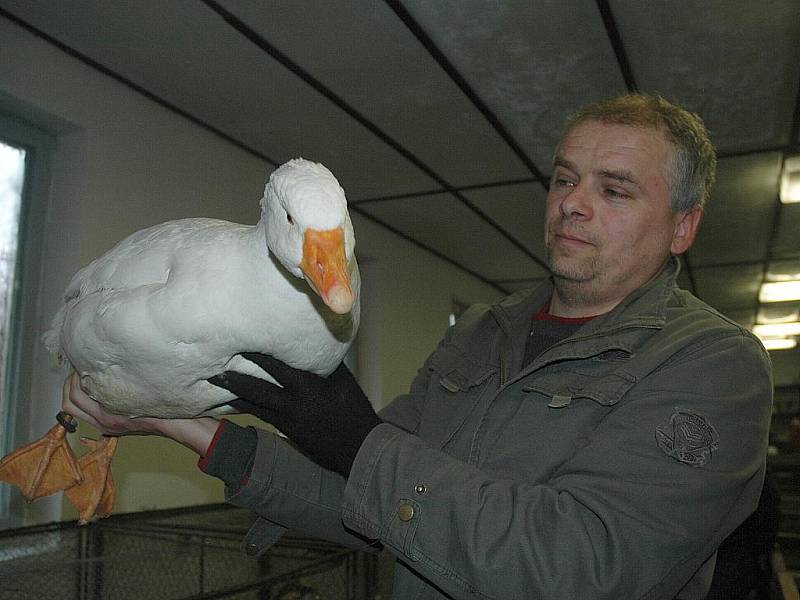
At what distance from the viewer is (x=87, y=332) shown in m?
1.07

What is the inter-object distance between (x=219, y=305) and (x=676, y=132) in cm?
86

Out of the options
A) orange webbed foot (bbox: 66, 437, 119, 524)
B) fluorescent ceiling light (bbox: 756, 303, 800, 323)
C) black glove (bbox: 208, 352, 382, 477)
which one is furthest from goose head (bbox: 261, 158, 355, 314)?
fluorescent ceiling light (bbox: 756, 303, 800, 323)

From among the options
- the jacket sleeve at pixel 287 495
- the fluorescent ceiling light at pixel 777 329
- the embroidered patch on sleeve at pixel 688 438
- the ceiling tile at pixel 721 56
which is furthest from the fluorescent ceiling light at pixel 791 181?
the fluorescent ceiling light at pixel 777 329

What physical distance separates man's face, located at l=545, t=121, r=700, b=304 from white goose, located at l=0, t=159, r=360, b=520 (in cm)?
42

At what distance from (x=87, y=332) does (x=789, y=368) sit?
43.6ft

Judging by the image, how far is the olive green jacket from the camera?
0.92 meters

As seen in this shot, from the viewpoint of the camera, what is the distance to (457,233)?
4.80m

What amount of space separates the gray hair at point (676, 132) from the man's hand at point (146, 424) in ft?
2.84

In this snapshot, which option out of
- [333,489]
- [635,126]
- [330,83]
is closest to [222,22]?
[330,83]

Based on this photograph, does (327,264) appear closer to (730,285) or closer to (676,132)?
(676,132)

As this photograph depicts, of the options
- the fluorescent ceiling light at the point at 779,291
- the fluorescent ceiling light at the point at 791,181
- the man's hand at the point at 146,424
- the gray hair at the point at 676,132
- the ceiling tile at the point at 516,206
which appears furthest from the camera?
the fluorescent ceiling light at the point at 779,291

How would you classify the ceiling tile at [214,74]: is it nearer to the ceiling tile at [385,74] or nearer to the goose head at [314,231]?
Result: the ceiling tile at [385,74]

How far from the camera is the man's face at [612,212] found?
1.27m

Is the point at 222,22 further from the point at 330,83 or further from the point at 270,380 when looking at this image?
the point at 270,380
